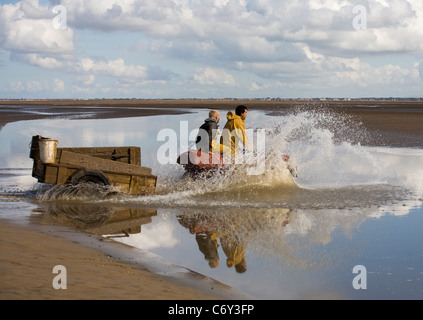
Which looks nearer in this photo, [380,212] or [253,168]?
[380,212]

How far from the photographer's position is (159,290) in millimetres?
5668

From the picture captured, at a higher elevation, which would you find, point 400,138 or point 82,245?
point 400,138

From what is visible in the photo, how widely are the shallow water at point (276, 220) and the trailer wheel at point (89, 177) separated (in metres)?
0.22

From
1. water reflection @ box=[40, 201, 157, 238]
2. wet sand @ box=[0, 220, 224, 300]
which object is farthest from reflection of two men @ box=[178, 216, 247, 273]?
wet sand @ box=[0, 220, 224, 300]

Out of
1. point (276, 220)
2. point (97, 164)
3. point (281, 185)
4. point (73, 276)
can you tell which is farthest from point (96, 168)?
point (73, 276)

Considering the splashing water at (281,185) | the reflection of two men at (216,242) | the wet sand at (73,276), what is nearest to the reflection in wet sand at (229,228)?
the reflection of two men at (216,242)

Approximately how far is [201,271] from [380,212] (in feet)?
16.7

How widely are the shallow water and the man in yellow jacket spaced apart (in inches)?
25.1

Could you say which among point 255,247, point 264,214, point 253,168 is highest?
point 253,168

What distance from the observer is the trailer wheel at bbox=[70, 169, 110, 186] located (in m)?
11.2

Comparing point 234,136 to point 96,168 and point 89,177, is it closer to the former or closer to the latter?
point 96,168
